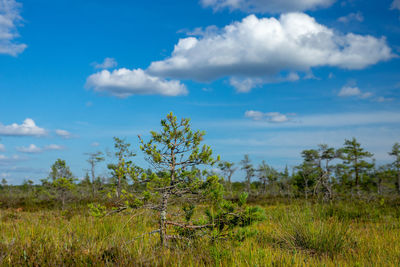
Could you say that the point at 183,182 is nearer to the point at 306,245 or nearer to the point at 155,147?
the point at 155,147

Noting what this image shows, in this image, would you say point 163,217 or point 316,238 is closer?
point 163,217

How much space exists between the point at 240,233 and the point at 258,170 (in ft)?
178

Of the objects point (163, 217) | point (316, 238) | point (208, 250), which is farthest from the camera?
point (316, 238)

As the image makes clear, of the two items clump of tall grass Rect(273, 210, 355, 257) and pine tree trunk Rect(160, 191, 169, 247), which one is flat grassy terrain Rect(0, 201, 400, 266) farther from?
pine tree trunk Rect(160, 191, 169, 247)

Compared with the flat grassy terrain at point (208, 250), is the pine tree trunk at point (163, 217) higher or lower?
higher

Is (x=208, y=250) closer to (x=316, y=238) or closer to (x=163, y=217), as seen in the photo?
(x=163, y=217)

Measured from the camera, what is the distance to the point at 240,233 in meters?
4.75

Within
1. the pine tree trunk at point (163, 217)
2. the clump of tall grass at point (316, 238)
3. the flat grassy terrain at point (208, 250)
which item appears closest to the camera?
the flat grassy terrain at point (208, 250)

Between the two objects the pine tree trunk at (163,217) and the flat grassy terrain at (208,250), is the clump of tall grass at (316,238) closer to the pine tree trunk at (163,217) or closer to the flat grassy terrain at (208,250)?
the flat grassy terrain at (208,250)

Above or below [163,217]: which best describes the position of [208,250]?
below

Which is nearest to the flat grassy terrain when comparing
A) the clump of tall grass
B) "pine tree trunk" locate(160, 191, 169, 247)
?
the clump of tall grass

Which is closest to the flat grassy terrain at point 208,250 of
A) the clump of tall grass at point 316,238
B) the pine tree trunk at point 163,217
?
the clump of tall grass at point 316,238

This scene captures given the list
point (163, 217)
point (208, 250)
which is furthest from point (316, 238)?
point (163, 217)

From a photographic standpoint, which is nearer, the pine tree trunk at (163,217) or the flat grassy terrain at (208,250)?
the flat grassy terrain at (208,250)
